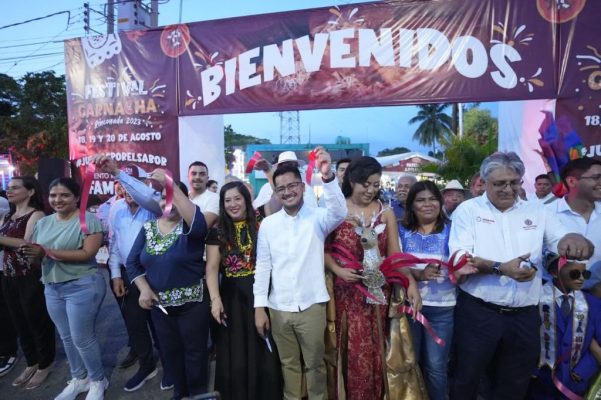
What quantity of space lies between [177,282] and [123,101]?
16.5ft

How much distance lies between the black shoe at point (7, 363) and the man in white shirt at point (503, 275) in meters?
4.01

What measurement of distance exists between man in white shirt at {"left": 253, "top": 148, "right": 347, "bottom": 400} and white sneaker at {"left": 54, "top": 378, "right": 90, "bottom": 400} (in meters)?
1.80

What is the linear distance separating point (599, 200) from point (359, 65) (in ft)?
11.8

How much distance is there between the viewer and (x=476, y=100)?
5.06 metres

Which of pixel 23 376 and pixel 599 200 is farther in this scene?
pixel 23 376

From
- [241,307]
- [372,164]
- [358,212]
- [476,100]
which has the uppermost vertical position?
[476,100]

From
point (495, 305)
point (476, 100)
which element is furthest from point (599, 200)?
point (476, 100)

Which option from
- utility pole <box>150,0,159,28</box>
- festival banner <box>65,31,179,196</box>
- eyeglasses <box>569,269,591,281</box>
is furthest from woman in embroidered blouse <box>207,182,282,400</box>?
utility pole <box>150,0,159,28</box>

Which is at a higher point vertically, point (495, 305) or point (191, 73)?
Answer: point (191, 73)

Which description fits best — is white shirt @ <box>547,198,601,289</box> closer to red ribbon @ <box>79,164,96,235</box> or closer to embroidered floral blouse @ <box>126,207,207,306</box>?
embroidered floral blouse @ <box>126,207,207,306</box>

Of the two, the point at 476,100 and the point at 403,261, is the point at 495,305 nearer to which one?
the point at 403,261

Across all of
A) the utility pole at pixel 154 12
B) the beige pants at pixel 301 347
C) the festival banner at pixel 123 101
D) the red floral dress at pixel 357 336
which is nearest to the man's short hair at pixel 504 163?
the red floral dress at pixel 357 336

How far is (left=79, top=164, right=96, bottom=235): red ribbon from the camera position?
95.9 inches

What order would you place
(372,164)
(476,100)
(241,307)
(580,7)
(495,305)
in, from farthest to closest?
(476,100) → (580,7) → (241,307) → (372,164) → (495,305)
